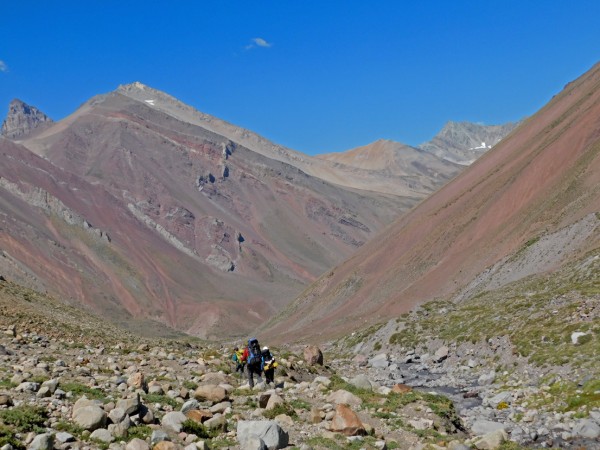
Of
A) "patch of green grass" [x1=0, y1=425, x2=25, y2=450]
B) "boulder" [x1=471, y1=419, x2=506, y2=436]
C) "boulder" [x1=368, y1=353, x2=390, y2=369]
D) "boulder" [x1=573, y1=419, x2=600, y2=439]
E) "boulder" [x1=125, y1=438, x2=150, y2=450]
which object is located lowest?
"patch of green grass" [x1=0, y1=425, x2=25, y2=450]

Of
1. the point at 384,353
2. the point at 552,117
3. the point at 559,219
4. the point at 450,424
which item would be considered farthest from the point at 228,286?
the point at 450,424

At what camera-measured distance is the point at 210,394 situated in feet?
70.5

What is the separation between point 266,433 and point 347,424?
127 inches

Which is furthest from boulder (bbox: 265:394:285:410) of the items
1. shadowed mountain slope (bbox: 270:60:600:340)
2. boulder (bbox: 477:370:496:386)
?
shadowed mountain slope (bbox: 270:60:600:340)

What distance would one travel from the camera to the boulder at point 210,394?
842 inches

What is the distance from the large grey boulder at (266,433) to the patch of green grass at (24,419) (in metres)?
4.99

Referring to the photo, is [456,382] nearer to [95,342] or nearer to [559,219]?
[95,342]

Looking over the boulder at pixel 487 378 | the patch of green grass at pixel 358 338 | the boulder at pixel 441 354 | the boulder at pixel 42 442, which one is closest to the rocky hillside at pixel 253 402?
the boulder at pixel 42 442

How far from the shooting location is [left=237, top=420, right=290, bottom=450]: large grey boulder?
16.7 meters

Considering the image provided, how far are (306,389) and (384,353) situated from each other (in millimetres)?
25904

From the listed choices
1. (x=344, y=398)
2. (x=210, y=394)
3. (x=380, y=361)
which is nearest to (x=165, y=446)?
(x=210, y=394)

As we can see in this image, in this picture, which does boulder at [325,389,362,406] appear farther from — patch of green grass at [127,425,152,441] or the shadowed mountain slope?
the shadowed mountain slope

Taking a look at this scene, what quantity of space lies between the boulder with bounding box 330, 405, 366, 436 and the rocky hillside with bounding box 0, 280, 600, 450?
36 mm

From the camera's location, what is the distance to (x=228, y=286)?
177625 mm
